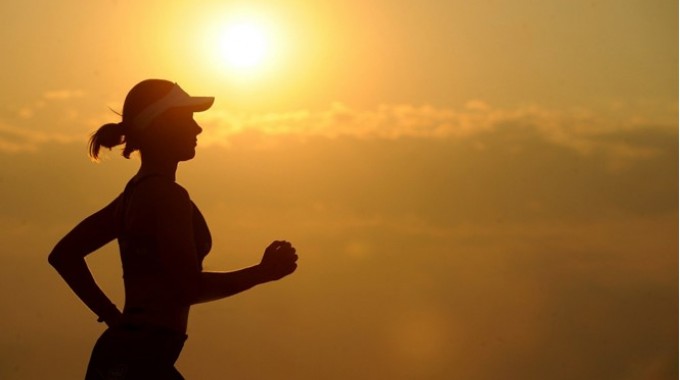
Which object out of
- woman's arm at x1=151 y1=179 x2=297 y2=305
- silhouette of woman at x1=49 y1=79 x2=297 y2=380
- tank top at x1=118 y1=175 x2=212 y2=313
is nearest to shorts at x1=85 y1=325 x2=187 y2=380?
silhouette of woman at x1=49 y1=79 x2=297 y2=380

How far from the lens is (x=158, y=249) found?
583 cm

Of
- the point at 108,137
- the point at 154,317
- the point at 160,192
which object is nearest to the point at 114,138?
the point at 108,137

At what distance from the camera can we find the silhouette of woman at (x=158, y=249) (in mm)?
5789

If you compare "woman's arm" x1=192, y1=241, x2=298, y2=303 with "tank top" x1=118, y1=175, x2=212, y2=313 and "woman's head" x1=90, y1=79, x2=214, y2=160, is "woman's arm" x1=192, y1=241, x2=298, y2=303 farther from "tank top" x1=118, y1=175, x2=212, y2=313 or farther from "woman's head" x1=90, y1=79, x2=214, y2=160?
"woman's head" x1=90, y1=79, x2=214, y2=160

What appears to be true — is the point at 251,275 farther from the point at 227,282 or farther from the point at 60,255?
the point at 60,255

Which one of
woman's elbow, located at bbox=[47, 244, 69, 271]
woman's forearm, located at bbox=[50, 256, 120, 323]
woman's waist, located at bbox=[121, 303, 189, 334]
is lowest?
woman's waist, located at bbox=[121, 303, 189, 334]

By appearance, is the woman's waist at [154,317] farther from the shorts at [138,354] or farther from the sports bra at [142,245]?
the sports bra at [142,245]

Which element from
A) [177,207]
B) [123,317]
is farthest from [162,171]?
[123,317]

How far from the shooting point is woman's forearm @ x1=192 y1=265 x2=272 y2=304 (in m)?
5.80

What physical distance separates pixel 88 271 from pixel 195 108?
1.04m

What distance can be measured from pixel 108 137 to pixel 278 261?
106cm

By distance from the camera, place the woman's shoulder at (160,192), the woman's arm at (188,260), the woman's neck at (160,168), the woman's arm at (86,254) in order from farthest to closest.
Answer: the woman's arm at (86,254) < the woman's neck at (160,168) < the woman's shoulder at (160,192) < the woman's arm at (188,260)

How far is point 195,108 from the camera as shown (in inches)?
242

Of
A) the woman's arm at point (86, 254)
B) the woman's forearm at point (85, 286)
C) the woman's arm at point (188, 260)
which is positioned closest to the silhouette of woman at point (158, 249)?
the woman's arm at point (188, 260)
